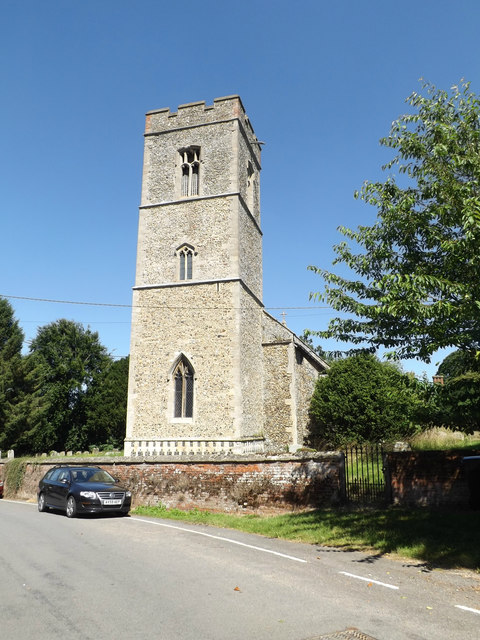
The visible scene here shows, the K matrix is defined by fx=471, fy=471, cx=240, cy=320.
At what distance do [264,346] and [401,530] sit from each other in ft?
51.4

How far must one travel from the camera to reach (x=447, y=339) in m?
6.82

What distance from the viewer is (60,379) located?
142 feet

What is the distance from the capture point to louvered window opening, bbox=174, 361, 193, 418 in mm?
20141

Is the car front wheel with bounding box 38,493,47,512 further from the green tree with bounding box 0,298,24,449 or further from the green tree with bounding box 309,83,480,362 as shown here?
the green tree with bounding box 0,298,24,449

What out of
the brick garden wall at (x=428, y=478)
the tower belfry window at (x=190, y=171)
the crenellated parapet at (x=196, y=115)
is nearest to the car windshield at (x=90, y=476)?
the brick garden wall at (x=428, y=478)

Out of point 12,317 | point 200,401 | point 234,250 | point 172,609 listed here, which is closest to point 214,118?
point 234,250

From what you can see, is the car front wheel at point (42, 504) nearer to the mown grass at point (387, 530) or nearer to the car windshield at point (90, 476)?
the car windshield at point (90, 476)

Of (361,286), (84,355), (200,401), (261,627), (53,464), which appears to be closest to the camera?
(261,627)

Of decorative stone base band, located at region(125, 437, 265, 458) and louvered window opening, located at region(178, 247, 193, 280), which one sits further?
louvered window opening, located at region(178, 247, 193, 280)

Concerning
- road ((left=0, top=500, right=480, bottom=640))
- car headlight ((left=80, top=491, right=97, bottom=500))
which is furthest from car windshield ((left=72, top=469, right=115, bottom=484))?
road ((left=0, top=500, right=480, bottom=640))

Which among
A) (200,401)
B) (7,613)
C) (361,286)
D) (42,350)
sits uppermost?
(42,350)

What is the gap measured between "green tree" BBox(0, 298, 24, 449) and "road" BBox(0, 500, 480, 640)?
30.2 m

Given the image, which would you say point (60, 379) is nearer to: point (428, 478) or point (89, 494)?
point (89, 494)

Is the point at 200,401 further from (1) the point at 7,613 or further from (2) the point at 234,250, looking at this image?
(1) the point at 7,613
